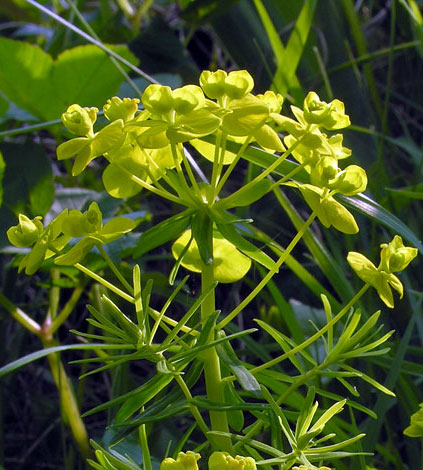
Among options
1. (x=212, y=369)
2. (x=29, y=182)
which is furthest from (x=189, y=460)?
(x=29, y=182)

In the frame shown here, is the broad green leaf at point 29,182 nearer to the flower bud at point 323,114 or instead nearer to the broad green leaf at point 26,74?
the broad green leaf at point 26,74

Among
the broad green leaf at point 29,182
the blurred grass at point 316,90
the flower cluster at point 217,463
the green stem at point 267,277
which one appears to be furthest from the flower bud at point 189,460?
the broad green leaf at point 29,182

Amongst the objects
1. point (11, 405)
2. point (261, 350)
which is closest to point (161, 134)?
point (261, 350)

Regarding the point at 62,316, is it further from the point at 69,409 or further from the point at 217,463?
the point at 217,463

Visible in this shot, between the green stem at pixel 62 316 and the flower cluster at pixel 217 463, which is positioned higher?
the flower cluster at pixel 217 463

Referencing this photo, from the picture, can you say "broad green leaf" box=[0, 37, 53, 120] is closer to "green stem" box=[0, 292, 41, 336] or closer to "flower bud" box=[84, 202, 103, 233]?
"green stem" box=[0, 292, 41, 336]

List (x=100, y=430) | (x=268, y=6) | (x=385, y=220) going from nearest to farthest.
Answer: (x=385, y=220)
(x=100, y=430)
(x=268, y=6)

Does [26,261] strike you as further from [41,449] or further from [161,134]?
[41,449]

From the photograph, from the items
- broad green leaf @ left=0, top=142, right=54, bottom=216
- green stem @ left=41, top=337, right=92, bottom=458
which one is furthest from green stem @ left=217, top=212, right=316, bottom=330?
broad green leaf @ left=0, top=142, right=54, bottom=216
